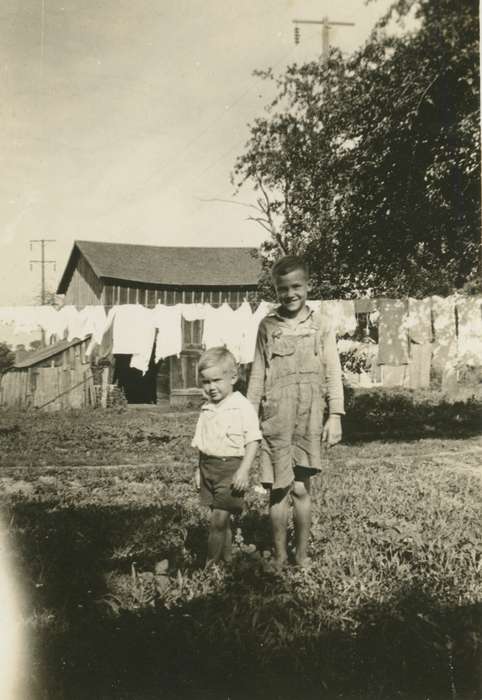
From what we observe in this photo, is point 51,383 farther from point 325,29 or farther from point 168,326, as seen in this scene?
point 325,29

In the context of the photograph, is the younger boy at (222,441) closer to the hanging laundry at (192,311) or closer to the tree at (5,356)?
the hanging laundry at (192,311)

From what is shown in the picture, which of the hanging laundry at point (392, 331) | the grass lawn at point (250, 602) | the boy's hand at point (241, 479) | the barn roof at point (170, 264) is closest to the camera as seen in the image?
the grass lawn at point (250, 602)

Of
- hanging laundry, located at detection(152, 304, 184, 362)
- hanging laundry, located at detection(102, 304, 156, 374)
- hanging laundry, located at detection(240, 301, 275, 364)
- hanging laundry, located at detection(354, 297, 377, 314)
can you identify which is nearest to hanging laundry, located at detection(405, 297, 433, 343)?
hanging laundry, located at detection(354, 297, 377, 314)

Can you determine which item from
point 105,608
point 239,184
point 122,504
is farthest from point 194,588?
point 239,184

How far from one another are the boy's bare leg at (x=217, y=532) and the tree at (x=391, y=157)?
6.54m

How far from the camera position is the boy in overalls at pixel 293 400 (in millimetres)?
3170

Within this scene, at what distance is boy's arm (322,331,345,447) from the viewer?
3.21m

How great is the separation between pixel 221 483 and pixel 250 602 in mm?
652

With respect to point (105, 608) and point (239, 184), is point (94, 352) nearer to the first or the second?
point (239, 184)

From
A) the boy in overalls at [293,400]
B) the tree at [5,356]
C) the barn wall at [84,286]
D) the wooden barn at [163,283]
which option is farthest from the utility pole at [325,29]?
the tree at [5,356]

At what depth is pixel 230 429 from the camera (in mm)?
3129

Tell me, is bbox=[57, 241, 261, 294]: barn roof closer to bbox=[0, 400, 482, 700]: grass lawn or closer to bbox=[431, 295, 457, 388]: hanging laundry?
bbox=[431, 295, 457, 388]: hanging laundry

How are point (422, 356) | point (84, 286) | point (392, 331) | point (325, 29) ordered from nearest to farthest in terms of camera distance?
point (325, 29) < point (392, 331) < point (422, 356) < point (84, 286)

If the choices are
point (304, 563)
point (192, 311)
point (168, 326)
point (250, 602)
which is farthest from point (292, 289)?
point (168, 326)
